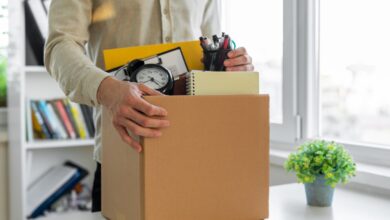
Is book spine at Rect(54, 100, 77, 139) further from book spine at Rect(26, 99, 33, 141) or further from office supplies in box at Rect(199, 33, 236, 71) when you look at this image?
office supplies in box at Rect(199, 33, 236, 71)

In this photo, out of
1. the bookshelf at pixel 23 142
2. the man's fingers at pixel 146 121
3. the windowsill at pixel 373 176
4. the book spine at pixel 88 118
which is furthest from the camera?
the book spine at pixel 88 118

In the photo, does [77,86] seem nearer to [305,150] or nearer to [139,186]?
[139,186]

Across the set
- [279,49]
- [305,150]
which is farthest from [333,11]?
[305,150]

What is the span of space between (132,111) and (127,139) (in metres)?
0.06

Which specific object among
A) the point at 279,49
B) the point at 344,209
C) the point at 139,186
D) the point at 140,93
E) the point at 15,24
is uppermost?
the point at 15,24

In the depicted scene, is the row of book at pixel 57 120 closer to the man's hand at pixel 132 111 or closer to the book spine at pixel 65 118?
the book spine at pixel 65 118

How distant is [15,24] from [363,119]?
1.65 metres

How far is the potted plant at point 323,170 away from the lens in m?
1.42

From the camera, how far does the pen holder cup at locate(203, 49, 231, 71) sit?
3.82ft

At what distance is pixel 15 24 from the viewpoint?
8.14ft

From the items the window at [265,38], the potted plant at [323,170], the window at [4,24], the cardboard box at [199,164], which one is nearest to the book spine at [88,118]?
the window at [4,24]

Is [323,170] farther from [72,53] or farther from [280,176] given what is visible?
[72,53]

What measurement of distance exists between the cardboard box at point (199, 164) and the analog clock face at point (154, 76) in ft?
0.31

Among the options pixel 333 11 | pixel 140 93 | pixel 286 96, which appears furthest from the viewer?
pixel 286 96
